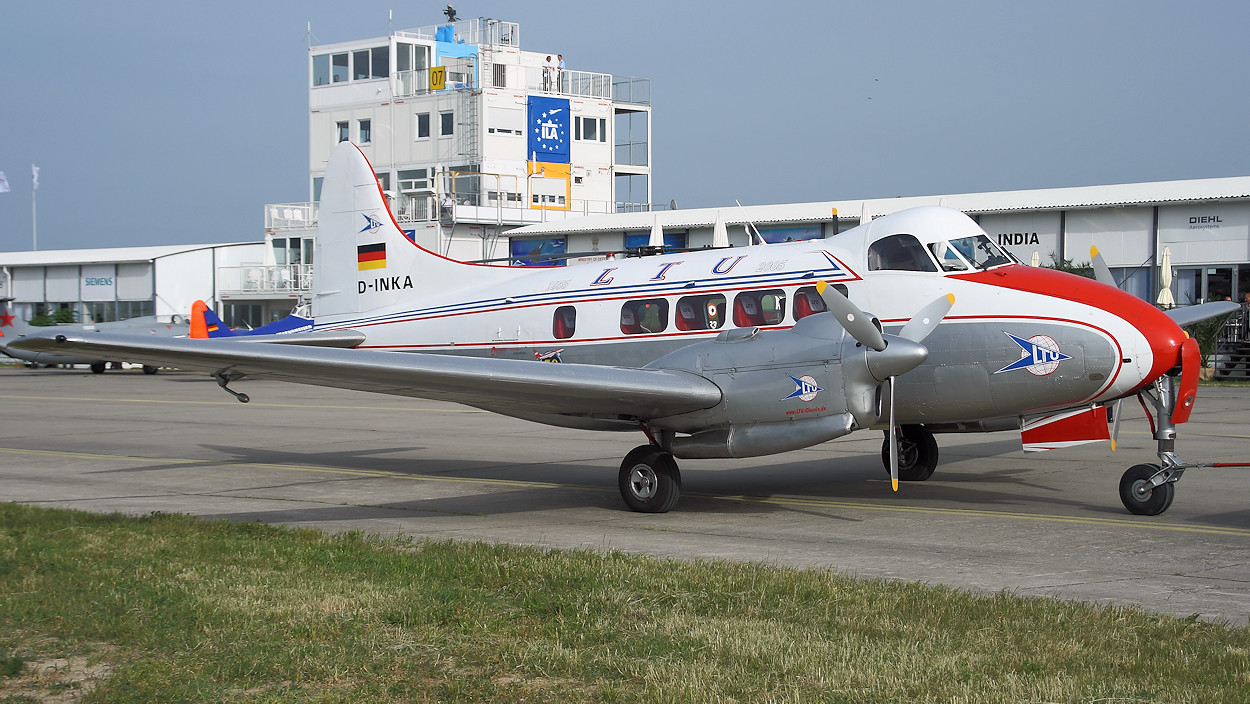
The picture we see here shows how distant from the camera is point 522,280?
1531cm

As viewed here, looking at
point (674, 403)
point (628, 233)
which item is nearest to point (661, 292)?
point (674, 403)

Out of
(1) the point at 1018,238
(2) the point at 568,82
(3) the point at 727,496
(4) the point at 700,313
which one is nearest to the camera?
(4) the point at 700,313

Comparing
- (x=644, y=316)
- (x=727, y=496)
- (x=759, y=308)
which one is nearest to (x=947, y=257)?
(x=759, y=308)

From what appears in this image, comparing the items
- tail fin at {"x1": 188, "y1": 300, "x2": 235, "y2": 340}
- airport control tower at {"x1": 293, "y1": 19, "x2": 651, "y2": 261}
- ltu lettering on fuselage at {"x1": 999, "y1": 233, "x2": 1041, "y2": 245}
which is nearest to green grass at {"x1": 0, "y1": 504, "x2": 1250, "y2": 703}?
tail fin at {"x1": 188, "y1": 300, "x2": 235, "y2": 340}

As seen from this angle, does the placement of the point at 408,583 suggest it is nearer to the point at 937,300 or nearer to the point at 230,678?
the point at 230,678

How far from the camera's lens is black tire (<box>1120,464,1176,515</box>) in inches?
446

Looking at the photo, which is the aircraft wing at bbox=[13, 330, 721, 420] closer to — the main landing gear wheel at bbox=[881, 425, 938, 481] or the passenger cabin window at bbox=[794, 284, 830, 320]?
the passenger cabin window at bbox=[794, 284, 830, 320]

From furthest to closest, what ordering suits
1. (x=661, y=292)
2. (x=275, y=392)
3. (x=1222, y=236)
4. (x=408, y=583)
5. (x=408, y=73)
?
(x=408, y=73) < (x=1222, y=236) < (x=275, y=392) < (x=661, y=292) < (x=408, y=583)

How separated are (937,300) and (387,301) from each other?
8923mm

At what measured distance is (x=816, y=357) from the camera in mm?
11109

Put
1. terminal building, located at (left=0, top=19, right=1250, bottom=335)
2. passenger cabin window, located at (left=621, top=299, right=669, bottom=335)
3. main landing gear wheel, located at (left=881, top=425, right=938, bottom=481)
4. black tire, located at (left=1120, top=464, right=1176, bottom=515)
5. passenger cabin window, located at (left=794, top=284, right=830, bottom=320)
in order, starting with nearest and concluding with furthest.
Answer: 1. black tire, located at (left=1120, top=464, right=1176, bottom=515)
2. passenger cabin window, located at (left=794, top=284, right=830, bottom=320)
3. passenger cabin window, located at (left=621, top=299, right=669, bottom=335)
4. main landing gear wheel, located at (left=881, top=425, right=938, bottom=481)
5. terminal building, located at (left=0, top=19, right=1250, bottom=335)

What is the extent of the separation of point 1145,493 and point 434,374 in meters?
7.28

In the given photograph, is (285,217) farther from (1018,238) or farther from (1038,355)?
(1038,355)

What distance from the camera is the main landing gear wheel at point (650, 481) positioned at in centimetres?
1219
